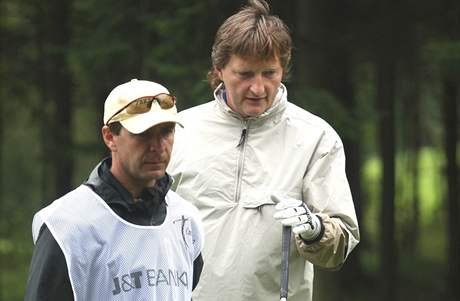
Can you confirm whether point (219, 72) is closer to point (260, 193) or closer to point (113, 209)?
point (260, 193)

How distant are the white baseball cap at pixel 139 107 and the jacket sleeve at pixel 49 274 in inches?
17.6

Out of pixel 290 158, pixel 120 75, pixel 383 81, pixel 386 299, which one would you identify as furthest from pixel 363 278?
pixel 290 158

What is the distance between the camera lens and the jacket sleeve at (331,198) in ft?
13.7

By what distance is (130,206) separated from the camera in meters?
3.17

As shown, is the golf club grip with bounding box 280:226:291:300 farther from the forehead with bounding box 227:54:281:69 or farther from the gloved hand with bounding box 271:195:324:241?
the forehead with bounding box 227:54:281:69

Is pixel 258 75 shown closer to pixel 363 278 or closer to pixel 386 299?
pixel 386 299

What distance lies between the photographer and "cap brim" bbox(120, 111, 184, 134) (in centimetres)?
315

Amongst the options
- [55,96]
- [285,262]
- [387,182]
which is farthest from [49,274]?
[55,96]

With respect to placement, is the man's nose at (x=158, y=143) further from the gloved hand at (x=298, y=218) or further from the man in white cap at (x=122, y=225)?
the gloved hand at (x=298, y=218)

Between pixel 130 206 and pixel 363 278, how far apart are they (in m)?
13.9

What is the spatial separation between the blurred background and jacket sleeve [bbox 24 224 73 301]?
10.4 feet

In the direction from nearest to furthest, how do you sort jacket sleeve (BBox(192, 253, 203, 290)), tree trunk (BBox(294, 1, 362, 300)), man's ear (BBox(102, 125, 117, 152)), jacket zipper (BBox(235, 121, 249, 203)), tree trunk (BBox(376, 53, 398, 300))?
man's ear (BBox(102, 125, 117, 152))
jacket sleeve (BBox(192, 253, 203, 290))
jacket zipper (BBox(235, 121, 249, 203))
tree trunk (BBox(294, 1, 362, 300))
tree trunk (BBox(376, 53, 398, 300))

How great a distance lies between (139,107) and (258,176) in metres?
1.22

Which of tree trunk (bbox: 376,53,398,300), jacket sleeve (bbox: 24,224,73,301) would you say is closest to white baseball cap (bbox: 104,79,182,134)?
jacket sleeve (bbox: 24,224,73,301)
